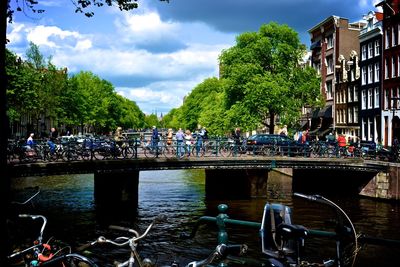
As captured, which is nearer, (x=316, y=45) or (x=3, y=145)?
(x=3, y=145)

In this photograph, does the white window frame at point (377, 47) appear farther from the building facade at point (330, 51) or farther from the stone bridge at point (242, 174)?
the stone bridge at point (242, 174)

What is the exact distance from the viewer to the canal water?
16.1m

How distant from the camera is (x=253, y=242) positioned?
58.2 feet

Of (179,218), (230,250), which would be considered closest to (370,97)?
(179,218)

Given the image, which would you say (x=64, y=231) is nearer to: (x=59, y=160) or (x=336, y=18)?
(x=59, y=160)

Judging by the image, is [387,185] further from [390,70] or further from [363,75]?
[363,75]

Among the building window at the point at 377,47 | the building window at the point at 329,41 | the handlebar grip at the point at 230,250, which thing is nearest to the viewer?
the handlebar grip at the point at 230,250

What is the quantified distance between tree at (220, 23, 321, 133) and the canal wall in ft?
64.9

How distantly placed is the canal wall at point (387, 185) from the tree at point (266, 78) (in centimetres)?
1978

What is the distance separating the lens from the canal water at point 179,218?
1611cm

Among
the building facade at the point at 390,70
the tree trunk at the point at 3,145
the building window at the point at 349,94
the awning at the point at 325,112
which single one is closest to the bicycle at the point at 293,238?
the tree trunk at the point at 3,145

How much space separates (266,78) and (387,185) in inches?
873

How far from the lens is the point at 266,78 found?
4994 centimetres

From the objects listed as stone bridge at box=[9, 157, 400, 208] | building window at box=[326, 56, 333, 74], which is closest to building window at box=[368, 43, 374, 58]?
building window at box=[326, 56, 333, 74]
